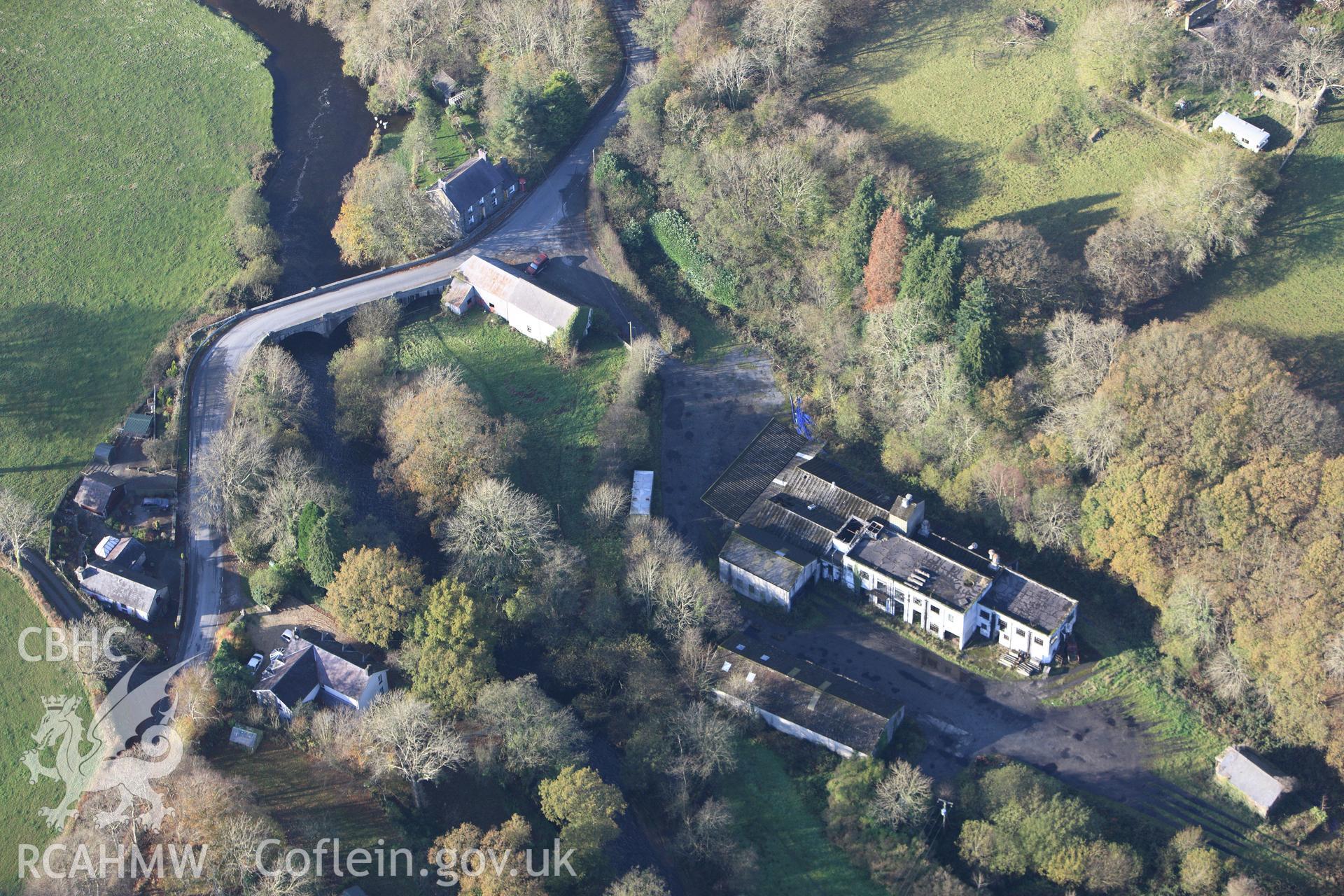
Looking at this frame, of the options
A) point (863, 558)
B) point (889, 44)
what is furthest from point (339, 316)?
point (889, 44)

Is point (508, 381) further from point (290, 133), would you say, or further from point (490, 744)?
point (290, 133)

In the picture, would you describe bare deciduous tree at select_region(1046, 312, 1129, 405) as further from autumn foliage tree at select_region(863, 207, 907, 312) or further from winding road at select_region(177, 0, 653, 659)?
winding road at select_region(177, 0, 653, 659)

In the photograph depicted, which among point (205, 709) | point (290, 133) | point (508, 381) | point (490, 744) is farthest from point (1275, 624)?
point (290, 133)

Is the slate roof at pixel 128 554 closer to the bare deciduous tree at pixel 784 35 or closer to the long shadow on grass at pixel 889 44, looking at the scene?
the bare deciduous tree at pixel 784 35

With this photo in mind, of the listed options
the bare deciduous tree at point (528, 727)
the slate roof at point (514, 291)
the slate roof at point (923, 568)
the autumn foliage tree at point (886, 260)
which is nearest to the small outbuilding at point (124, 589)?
the bare deciduous tree at point (528, 727)

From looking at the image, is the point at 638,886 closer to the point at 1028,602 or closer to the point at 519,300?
the point at 1028,602

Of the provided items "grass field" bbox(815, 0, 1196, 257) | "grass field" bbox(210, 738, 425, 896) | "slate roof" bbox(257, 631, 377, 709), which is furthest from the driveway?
"grass field" bbox(210, 738, 425, 896)
